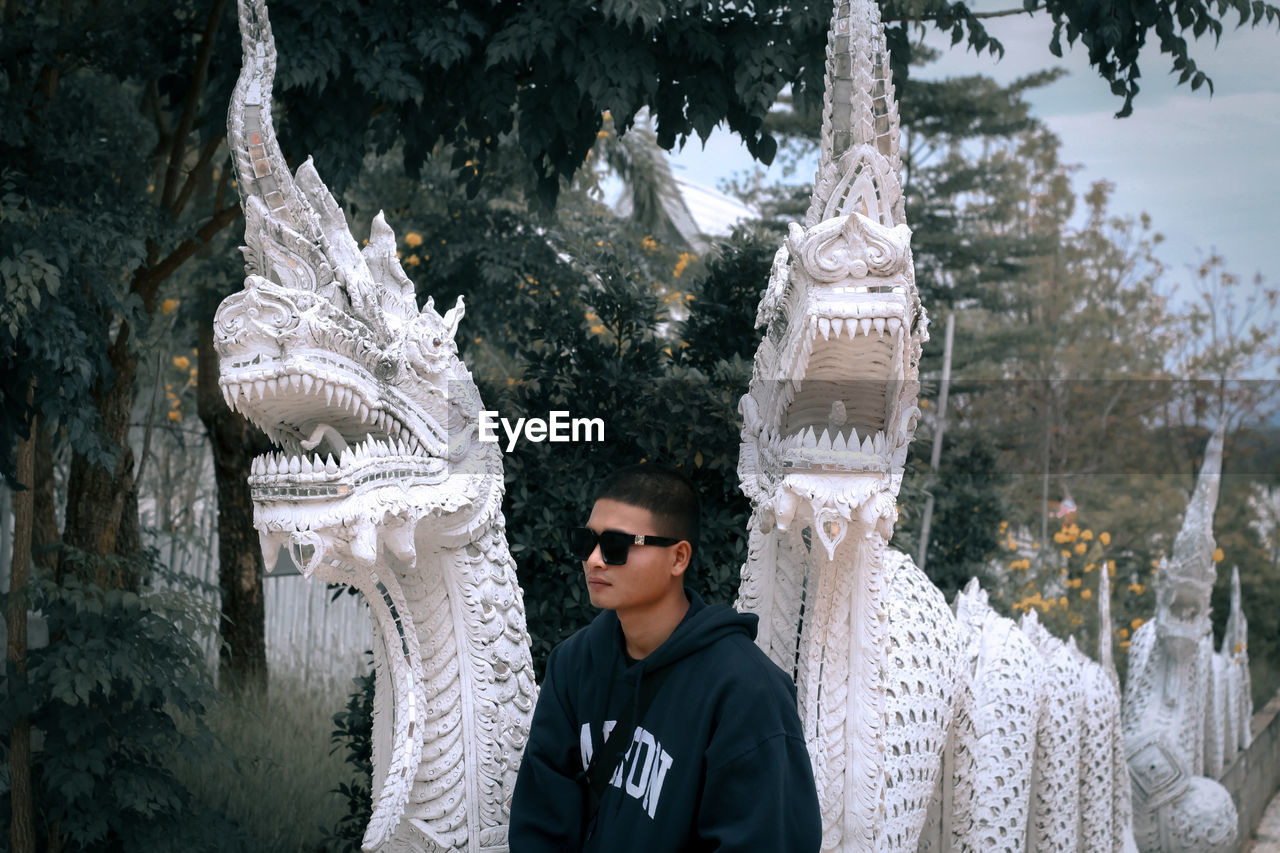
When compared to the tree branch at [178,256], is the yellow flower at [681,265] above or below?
above

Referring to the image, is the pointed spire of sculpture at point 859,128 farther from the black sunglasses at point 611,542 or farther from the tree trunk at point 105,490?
the tree trunk at point 105,490

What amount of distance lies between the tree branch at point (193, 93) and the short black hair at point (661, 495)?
290 cm

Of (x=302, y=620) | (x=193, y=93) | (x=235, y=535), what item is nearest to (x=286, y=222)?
(x=193, y=93)

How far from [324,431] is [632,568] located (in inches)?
26.7

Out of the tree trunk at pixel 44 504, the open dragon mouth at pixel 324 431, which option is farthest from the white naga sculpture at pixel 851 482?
the tree trunk at pixel 44 504

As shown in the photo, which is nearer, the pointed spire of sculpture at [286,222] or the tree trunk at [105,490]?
the pointed spire of sculpture at [286,222]

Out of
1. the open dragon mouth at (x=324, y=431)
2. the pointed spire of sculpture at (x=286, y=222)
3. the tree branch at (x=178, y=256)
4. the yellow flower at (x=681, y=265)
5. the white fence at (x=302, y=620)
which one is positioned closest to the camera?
the open dragon mouth at (x=324, y=431)

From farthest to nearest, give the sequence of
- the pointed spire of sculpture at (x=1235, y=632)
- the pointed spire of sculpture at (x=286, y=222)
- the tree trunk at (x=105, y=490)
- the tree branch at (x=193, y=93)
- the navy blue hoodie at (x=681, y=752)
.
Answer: the pointed spire of sculpture at (x=1235, y=632) < the tree trunk at (x=105, y=490) < the tree branch at (x=193, y=93) < the pointed spire of sculpture at (x=286, y=222) < the navy blue hoodie at (x=681, y=752)

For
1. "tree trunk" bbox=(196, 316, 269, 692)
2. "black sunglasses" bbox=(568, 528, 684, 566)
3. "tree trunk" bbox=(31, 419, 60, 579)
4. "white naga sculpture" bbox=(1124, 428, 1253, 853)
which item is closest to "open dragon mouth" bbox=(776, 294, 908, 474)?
"black sunglasses" bbox=(568, 528, 684, 566)

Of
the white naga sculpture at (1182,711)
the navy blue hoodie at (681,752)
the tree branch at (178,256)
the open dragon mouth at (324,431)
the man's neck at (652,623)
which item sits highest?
the tree branch at (178,256)

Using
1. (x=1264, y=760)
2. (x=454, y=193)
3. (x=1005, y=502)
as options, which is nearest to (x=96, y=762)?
(x=454, y=193)

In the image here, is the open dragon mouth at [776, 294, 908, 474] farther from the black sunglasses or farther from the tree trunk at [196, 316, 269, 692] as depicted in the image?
the tree trunk at [196, 316, 269, 692]

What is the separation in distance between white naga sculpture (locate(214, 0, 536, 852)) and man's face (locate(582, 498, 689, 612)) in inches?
15.4

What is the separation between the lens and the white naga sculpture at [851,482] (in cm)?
213
